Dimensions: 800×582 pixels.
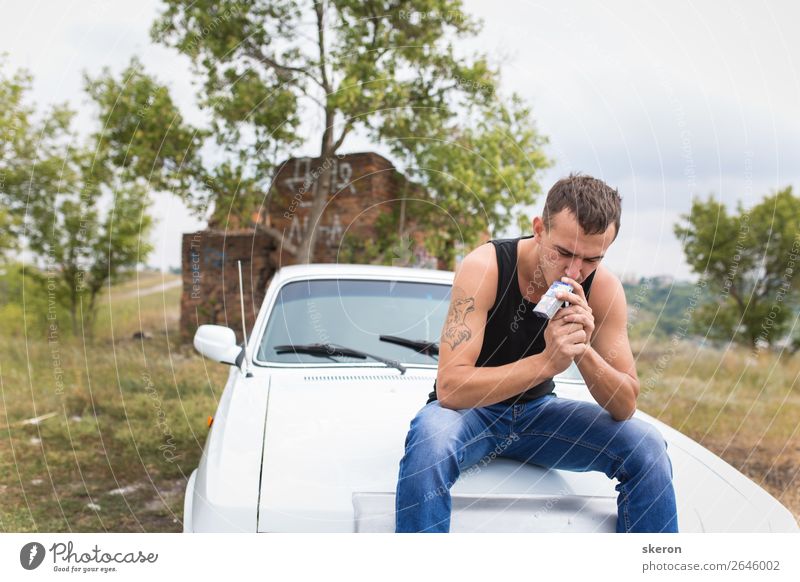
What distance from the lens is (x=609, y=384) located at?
2.14m

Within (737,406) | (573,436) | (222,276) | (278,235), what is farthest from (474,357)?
(222,276)

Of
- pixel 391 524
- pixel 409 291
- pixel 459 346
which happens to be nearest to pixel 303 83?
pixel 409 291

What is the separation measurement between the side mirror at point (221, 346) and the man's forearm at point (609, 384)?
1600 millimetres

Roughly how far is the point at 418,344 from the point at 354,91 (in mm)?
2645

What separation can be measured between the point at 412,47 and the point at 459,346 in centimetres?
370

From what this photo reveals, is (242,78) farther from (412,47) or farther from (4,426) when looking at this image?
(4,426)

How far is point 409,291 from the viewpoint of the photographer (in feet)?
11.0

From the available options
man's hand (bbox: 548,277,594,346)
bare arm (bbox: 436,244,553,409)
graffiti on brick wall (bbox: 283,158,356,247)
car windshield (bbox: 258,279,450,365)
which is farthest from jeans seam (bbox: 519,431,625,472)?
graffiti on brick wall (bbox: 283,158,356,247)

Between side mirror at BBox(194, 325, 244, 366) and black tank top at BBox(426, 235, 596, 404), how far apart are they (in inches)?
48.6

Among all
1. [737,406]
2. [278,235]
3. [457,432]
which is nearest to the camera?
[457,432]

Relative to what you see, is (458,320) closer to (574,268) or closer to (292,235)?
(574,268)

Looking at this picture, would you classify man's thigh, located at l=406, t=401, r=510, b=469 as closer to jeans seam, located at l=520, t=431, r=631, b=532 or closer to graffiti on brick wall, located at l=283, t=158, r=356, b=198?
jeans seam, located at l=520, t=431, r=631, b=532

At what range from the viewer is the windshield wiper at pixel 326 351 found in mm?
3049

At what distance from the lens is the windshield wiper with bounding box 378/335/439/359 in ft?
10.2
